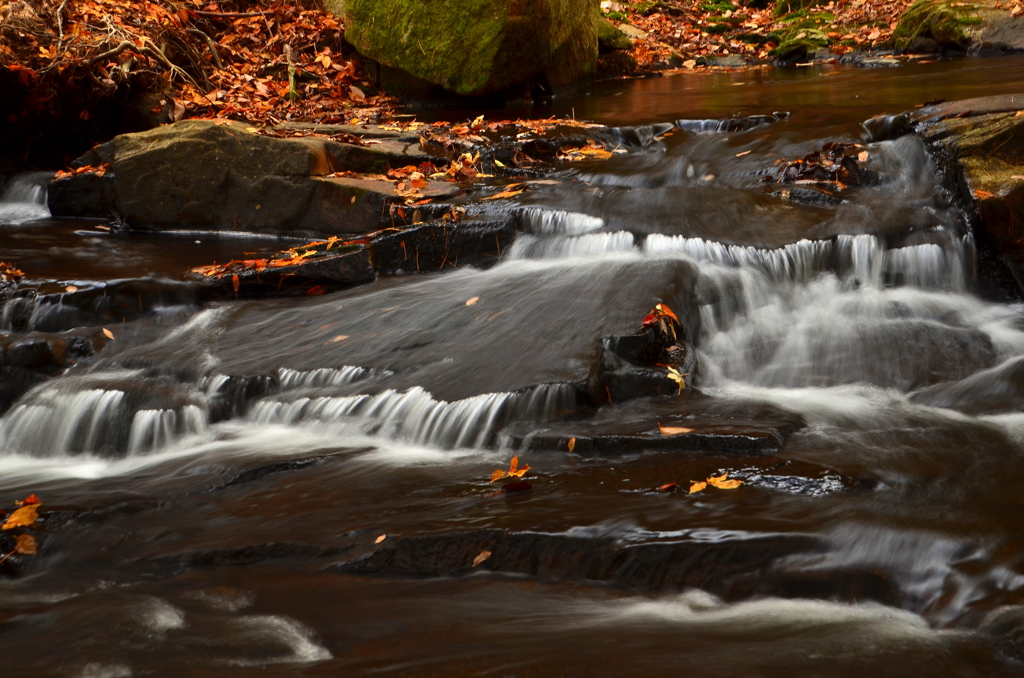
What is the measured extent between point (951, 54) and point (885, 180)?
324 inches

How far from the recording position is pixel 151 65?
412 inches

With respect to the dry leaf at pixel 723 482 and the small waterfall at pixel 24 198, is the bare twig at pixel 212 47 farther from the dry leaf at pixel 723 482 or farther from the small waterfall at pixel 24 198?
the dry leaf at pixel 723 482

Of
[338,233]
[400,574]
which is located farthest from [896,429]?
[338,233]

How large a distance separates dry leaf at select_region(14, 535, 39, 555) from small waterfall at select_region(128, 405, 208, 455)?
1091 mm

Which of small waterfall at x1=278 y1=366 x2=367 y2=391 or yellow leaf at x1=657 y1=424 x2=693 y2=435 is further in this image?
small waterfall at x1=278 y1=366 x2=367 y2=391

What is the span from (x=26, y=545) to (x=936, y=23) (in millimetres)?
14670

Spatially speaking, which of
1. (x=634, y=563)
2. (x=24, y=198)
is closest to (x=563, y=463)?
(x=634, y=563)

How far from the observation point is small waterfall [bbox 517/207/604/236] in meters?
6.67

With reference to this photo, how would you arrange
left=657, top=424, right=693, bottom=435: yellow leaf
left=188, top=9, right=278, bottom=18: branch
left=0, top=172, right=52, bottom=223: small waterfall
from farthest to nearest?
left=188, top=9, right=278, bottom=18: branch
left=0, top=172, right=52, bottom=223: small waterfall
left=657, top=424, right=693, bottom=435: yellow leaf

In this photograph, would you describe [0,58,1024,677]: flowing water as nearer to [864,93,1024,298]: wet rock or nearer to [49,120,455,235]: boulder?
[864,93,1024,298]: wet rock

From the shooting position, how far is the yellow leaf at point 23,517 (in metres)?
3.73

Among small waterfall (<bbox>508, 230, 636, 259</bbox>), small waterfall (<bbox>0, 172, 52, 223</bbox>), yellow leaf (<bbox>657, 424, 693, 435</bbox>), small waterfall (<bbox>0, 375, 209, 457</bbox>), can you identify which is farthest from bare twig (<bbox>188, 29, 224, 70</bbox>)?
yellow leaf (<bbox>657, 424, 693, 435</bbox>)

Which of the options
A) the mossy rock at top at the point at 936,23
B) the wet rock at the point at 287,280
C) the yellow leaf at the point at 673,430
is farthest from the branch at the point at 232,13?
the yellow leaf at the point at 673,430

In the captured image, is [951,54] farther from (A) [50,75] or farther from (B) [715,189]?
(A) [50,75]
